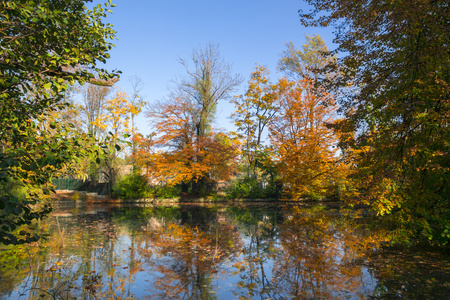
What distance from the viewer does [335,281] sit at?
516 centimetres

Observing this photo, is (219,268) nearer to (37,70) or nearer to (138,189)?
(37,70)

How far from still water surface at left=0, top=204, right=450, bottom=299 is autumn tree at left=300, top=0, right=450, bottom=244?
131 cm

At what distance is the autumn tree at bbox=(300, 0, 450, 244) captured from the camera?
5.40m

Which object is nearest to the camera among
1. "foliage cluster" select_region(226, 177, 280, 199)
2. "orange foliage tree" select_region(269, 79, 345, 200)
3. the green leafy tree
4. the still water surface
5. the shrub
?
the green leafy tree

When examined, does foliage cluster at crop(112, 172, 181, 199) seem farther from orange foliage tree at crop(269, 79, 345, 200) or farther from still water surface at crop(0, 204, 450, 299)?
still water surface at crop(0, 204, 450, 299)

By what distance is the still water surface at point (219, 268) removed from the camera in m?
4.64

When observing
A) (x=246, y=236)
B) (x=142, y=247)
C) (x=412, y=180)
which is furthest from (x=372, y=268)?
(x=142, y=247)

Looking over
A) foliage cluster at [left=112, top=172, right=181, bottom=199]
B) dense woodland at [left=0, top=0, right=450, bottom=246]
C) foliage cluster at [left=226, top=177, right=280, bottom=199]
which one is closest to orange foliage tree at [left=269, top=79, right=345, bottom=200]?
dense woodland at [left=0, top=0, right=450, bottom=246]

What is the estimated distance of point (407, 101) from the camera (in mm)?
6676

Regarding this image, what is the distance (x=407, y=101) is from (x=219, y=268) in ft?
18.3

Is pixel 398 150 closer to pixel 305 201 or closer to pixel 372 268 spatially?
pixel 372 268

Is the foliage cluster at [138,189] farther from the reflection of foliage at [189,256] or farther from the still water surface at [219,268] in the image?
the still water surface at [219,268]

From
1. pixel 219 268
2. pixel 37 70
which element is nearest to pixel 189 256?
pixel 219 268

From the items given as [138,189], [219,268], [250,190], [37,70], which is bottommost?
[219,268]
